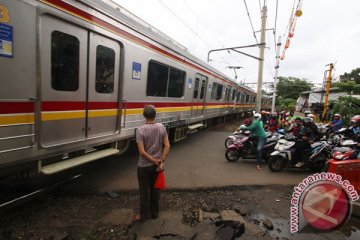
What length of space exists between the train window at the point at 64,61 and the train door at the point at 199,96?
5602mm

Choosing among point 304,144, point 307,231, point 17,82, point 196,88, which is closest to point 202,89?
point 196,88

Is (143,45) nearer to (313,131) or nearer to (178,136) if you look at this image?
(178,136)

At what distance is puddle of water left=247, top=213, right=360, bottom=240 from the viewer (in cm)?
316

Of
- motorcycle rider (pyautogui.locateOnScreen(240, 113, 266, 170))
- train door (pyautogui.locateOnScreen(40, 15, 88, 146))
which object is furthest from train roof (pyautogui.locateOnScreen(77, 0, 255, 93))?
motorcycle rider (pyautogui.locateOnScreen(240, 113, 266, 170))

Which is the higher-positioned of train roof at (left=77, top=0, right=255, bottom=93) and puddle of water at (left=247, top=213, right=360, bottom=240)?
train roof at (left=77, top=0, right=255, bottom=93)

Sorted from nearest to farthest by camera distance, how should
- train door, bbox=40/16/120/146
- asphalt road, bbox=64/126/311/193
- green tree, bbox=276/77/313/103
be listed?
train door, bbox=40/16/120/146, asphalt road, bbox=64/126/311/193, green tree, bbox=276/77/313/103

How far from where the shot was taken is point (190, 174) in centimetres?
536

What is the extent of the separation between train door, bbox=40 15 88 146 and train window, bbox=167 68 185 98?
3280 mm

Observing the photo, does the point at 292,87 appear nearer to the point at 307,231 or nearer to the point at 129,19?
the point at 129,19

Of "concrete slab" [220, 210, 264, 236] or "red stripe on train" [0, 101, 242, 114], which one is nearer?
"red stripe on train" [0, 101, 242, 114]

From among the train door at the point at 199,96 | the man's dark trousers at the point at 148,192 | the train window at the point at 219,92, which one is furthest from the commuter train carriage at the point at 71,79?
the train window at the point at 219,92

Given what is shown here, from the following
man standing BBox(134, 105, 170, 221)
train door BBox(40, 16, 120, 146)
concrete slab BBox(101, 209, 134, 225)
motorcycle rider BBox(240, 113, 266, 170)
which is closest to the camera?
man standing BBox(134, 105, 170, 221)

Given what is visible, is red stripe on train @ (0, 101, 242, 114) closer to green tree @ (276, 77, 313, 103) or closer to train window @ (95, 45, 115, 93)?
train window @ (95, 45, 115, 93)

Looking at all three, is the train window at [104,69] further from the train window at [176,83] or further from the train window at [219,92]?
the train window at [219,92]
